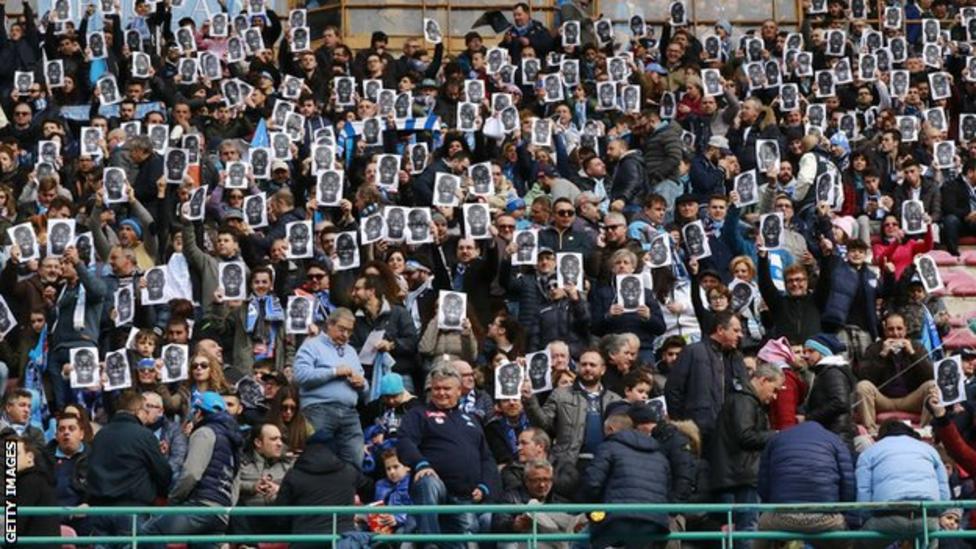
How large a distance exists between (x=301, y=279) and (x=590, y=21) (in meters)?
10.2

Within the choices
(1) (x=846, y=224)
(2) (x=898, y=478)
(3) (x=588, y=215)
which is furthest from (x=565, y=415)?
(1) (x=846, y=224)

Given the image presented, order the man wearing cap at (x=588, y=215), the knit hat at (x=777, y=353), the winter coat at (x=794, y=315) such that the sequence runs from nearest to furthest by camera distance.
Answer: the knit hat at (x=777, y=353)
the winter coat at (x=794, y=315)
the man wearing cap at (x=588, y=215)

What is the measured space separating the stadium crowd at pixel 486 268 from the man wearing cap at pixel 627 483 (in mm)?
25

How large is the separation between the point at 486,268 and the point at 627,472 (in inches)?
264

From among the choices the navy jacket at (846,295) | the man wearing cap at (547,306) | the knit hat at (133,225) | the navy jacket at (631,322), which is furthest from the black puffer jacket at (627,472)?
the knit hat at (133,225)

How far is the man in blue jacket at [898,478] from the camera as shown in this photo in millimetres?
22969

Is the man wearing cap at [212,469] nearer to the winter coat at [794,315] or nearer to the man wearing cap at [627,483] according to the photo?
the man wearing cap at [627,483]

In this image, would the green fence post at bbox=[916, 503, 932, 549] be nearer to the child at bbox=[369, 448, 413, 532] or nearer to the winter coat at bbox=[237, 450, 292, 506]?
the child at bbox=[369, 448, 413, 532]

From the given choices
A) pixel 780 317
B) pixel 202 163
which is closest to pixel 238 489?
pixel 780 317

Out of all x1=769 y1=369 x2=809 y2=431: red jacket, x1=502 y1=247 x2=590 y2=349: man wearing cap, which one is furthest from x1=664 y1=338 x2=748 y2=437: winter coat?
x1=502 y1=247 x2=590 y2=349: man wearing cap

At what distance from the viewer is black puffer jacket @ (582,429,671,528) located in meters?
23.2

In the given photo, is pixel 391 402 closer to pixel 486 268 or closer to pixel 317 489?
pixel 317 489

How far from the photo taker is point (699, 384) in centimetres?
2612

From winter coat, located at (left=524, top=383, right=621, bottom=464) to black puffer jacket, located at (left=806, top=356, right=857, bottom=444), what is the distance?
2057mm
